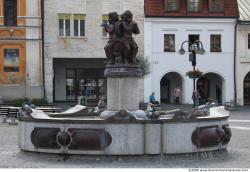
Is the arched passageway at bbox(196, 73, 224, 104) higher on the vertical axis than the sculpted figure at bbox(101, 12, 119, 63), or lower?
lower

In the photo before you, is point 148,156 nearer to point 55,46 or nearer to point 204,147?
point 204,147

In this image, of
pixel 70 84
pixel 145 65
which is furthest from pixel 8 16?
pixel 145 65

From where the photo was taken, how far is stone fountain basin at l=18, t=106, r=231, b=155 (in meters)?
13.0

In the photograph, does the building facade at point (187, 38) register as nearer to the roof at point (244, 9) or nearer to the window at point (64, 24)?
the roof at point (244, 9)

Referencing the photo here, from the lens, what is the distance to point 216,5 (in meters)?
46.7

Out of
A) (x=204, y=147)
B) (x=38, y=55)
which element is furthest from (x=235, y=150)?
(x=38, y=55)

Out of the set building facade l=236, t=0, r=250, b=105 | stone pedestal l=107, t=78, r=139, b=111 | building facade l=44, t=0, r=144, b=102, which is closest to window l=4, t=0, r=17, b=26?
building facade l=44, t=0, r=144, b=102

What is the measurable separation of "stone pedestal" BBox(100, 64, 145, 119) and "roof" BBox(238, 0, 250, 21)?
110ft

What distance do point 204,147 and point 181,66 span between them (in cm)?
3239

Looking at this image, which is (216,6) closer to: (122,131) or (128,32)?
(128,32)

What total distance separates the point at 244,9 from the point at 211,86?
271 inches

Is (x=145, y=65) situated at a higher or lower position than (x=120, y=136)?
higher

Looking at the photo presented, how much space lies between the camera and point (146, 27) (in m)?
45.6

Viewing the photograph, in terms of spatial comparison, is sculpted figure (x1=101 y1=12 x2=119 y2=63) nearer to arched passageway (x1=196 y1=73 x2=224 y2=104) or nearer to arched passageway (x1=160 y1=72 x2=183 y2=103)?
arched passageway (x1=160 y1=72 x2=183 y2=103)
